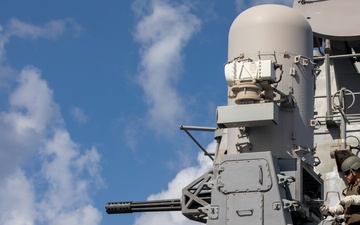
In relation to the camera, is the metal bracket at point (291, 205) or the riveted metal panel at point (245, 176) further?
the riveted metal panel at point (245, 176)

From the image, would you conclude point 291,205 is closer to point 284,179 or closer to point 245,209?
point 284,179

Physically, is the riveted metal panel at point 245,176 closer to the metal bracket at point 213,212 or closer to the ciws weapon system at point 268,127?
the ciws weapon system at point 268,127

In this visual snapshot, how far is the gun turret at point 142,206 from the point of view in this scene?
55.3ft

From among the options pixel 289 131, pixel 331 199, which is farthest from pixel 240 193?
pixel 331 199

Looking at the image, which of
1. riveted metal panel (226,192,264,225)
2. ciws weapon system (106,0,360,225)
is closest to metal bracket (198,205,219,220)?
ciws weapon system (106,0,360,225)

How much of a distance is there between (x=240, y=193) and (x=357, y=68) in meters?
8.36

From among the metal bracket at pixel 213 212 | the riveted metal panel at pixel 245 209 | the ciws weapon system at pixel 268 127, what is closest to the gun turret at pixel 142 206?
the ciws weapon system at pixel 268 127

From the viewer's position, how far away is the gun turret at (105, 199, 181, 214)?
16859 millimetres

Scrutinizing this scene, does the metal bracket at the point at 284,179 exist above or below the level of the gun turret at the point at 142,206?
below

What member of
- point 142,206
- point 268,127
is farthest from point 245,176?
point 142,206

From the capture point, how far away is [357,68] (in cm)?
1992

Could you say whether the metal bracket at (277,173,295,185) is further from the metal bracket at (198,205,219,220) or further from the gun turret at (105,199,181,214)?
the gun turret at (105,199,181,214)

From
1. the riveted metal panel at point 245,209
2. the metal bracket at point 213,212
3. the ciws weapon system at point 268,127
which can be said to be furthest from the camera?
the metal bracket at point 213,212

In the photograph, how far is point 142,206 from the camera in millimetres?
16891
